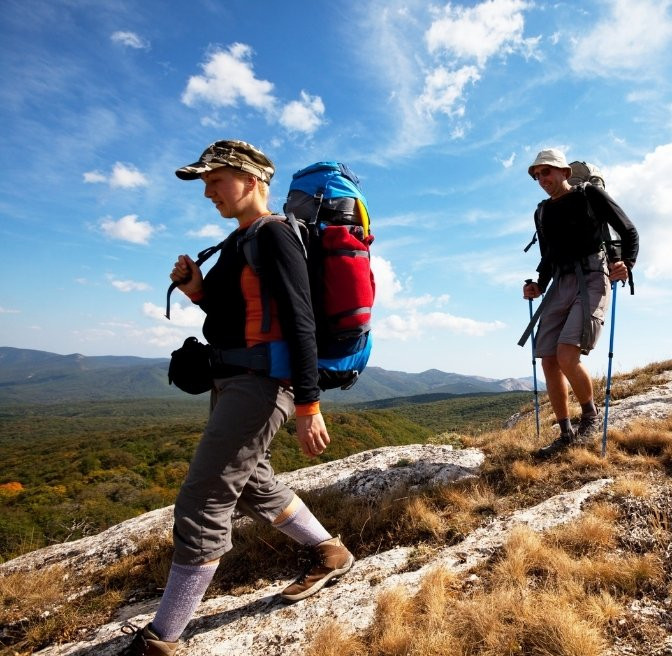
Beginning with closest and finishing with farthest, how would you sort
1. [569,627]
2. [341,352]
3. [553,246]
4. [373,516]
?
1. [569,627]
2. [341,352]
3. [373,516]
4. [553,246]

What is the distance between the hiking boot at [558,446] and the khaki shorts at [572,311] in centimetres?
99

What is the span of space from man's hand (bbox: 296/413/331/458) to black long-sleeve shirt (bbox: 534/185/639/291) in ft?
13.1

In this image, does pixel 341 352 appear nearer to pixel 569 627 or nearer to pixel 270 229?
pixel 270 229

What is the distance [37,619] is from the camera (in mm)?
3330

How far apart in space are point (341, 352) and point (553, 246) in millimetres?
3639

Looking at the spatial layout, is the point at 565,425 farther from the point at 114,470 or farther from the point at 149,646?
the point at 114,470

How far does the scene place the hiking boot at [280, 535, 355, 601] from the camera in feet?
9.86

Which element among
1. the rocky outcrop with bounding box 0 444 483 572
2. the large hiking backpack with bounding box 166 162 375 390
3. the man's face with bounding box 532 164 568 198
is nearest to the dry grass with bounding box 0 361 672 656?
the rocky outcrop with bounding box 0 444 483 572

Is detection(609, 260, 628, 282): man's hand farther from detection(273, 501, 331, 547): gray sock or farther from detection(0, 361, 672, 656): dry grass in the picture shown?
detection(273, 501, 331, 547): gray sock

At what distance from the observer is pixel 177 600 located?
247 centimetres

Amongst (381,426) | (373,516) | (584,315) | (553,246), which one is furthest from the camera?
(381,426)

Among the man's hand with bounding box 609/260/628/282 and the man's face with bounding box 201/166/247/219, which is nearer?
the man's face with bounding box 201/166/247/219

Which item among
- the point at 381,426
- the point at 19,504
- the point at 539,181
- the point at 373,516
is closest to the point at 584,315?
the point at 539,181

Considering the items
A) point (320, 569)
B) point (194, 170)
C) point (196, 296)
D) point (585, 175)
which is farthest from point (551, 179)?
point (320, 569)
